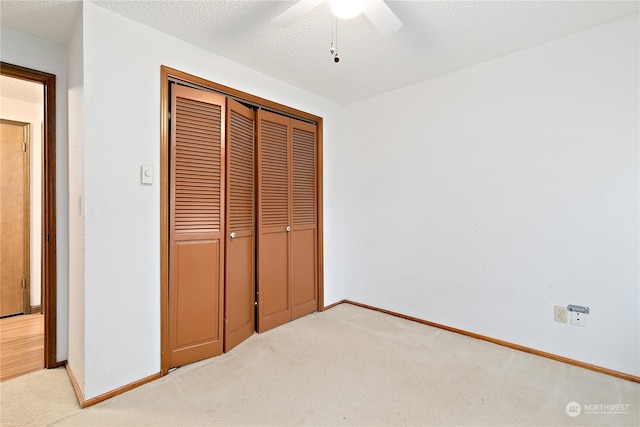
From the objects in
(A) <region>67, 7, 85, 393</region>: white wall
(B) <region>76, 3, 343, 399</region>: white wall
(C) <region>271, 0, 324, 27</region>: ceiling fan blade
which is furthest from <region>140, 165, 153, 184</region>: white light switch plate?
(C) <region>271, 0, 324, 27</region>: ceiling fan blade

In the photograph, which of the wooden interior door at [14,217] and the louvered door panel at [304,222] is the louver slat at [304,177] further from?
the wooden interior door at [14,217]

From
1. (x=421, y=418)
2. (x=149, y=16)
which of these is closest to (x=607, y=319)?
(x=421, y=418)

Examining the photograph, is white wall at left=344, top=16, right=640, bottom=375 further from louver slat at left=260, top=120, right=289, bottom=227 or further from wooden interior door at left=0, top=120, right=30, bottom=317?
wooden interior door at left=0, top=120, right=30, bottom=317

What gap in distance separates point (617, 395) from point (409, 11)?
256cm

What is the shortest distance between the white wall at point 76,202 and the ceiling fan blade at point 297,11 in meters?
1.16

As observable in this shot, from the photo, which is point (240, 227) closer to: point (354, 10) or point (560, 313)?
point (354, 10)

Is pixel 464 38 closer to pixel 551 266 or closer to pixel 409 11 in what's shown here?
pixel 409 11

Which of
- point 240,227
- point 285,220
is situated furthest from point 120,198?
point 285,220

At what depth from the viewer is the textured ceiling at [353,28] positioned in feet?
5.85

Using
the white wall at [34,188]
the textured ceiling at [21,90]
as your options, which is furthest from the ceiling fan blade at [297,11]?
the white wall at [34,188]

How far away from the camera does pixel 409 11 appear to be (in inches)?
72.0

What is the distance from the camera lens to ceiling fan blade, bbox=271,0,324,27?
1.49 meters

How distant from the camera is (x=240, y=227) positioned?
8.18 feet

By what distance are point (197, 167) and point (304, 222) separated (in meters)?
1.25
